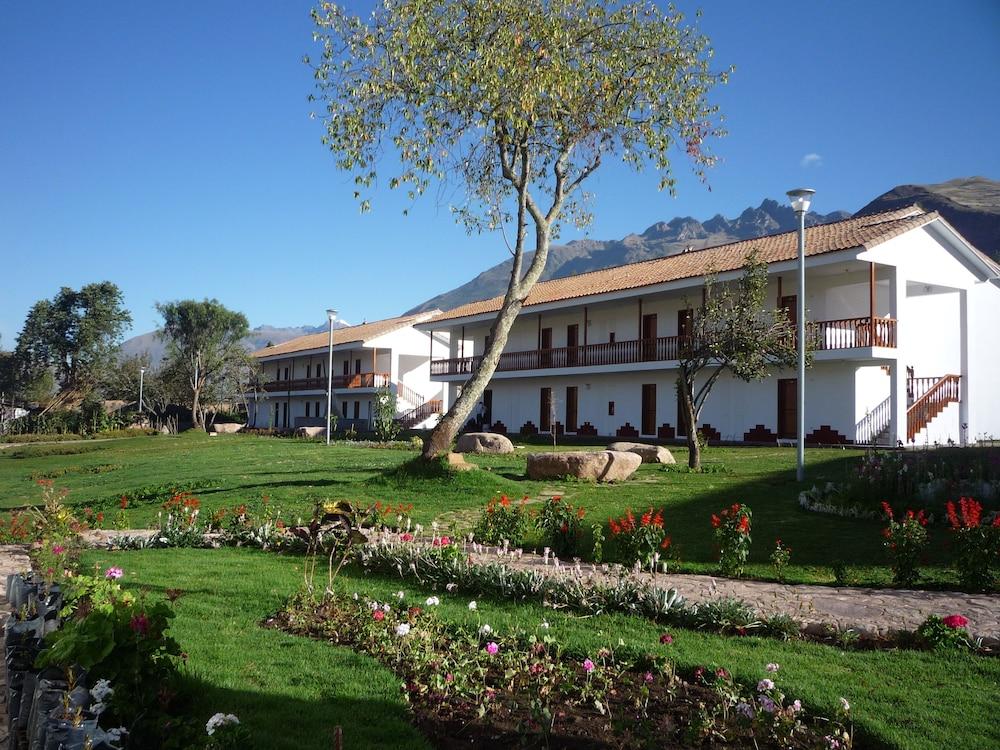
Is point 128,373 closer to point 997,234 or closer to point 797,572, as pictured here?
point 797,572

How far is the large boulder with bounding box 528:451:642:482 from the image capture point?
47.9 ft

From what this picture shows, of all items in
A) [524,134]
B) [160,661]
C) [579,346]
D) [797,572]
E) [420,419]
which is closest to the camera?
[160,661]

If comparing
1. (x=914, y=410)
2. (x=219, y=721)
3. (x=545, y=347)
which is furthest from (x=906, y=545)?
(x=545, y=347)

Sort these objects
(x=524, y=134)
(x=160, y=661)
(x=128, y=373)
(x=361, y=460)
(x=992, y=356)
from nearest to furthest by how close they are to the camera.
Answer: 1. (x=160, y=661)
2. (x=524, y=134)
3. (x=361, y=460)
4. (x=992, y=356)
5. (x=128, y=373)

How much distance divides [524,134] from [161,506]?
916 centimetres

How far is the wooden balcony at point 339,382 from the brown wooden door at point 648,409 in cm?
2054

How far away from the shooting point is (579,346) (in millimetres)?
33188

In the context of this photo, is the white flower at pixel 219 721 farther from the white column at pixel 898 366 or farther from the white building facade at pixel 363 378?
the white building facade at pixel 363 378

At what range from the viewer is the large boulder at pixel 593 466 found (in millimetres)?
14609

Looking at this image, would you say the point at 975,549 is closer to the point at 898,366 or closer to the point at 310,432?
the point at 898,366

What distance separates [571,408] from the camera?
112ft

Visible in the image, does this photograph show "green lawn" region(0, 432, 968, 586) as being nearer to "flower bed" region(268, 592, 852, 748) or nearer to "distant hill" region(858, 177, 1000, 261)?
"flower bed" region(268, 592, 852, 748)

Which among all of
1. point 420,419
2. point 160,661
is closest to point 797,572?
point 160,661

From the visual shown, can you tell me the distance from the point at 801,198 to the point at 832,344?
1036 cm
